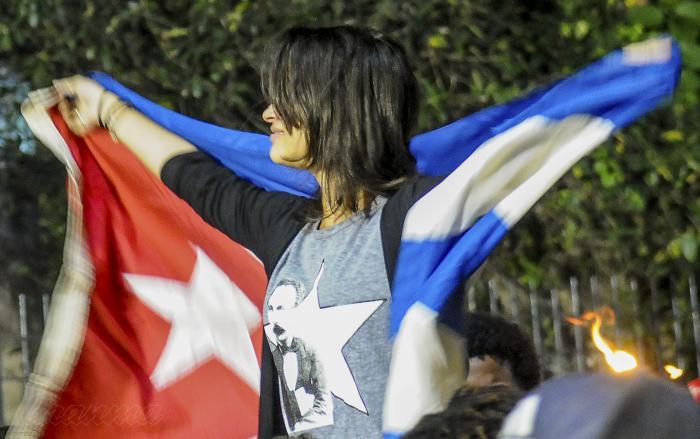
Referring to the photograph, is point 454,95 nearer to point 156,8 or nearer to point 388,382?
point 156,8

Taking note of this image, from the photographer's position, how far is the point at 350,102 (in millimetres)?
2578

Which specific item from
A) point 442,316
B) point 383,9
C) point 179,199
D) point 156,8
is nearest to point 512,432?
point 442,316

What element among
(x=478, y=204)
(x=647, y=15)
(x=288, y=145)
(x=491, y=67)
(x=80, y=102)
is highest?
(x=647, y=15)

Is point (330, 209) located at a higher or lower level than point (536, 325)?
higher

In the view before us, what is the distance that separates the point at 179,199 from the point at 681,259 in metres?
3.23

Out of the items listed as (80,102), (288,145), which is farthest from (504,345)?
(80,102)

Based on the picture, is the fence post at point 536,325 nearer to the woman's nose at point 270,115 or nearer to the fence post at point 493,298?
the fence post at point 493,298

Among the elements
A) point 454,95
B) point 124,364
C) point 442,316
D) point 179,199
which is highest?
point 454,95

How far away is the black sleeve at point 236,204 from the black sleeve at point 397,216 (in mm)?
288

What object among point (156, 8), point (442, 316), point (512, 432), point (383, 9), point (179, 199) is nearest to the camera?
point (512, 432)

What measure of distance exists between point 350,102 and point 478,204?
370 mm

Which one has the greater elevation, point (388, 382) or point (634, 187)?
point (634, 187)

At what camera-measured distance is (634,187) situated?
19.2ft

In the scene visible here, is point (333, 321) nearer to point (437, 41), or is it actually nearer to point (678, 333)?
point (437, 41)
